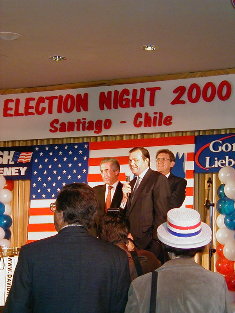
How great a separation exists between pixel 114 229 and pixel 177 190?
4329mm

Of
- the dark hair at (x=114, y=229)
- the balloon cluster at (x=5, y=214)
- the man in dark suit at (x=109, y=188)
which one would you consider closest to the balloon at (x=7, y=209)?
the balloon cluster at (x=5, y=214)

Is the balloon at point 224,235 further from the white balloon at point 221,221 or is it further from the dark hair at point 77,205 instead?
the dark hair at point 77,205

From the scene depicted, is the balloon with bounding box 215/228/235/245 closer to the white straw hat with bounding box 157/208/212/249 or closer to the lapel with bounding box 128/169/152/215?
the lapel with bounding box 128/169/152/215

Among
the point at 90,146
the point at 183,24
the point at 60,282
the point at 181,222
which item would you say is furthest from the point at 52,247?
the point at 90,146

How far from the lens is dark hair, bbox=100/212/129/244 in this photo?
4668mm

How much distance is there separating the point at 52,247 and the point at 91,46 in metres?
5.01

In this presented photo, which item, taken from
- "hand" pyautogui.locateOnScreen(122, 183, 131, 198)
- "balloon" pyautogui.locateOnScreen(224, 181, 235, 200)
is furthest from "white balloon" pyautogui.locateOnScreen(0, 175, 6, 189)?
"balloon" pyautogui.locateOnScreen(224, 181, 235, 200)

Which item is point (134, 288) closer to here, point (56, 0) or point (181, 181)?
point (56, 0)

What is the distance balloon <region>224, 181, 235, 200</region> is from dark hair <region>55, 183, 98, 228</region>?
4.68 m

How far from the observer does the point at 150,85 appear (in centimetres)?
927

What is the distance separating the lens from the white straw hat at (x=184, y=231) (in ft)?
10.8

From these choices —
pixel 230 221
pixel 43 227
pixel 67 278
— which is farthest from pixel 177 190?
pixel 67 278

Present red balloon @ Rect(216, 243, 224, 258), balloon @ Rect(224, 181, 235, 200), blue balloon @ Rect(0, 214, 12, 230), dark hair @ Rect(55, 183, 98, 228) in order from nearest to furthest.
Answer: dark hair @ Rect(55, 183, 98, 228)
balloon @ Rect(224, 181, 235, 200)
red balloon @ Rect(216, 243, 224, 258)
blue balloon @ Rect(0, 214, 12, 230)

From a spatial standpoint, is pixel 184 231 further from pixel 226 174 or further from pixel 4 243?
pixel 4 243
